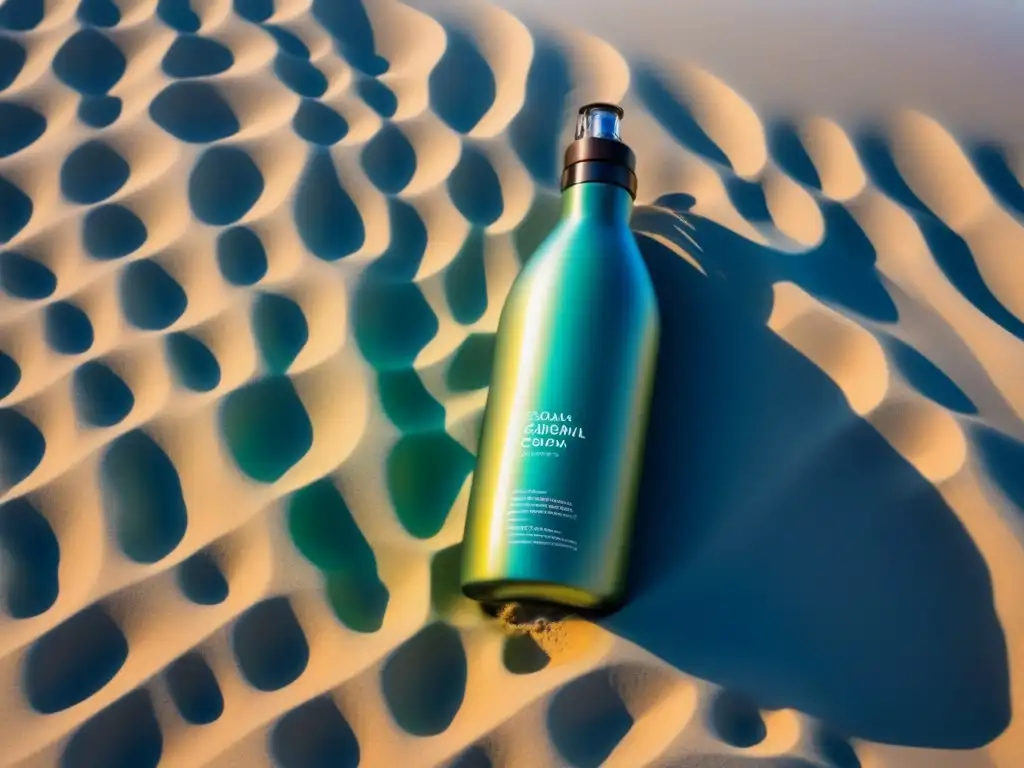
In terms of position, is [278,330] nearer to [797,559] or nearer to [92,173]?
[92,173]

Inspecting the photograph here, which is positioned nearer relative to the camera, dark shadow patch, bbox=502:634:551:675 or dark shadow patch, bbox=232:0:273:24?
dark shadow patch, bbox=502:634:551:675

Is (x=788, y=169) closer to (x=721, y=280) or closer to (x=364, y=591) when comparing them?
(x=721, y=280)

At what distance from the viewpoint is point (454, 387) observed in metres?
1.37

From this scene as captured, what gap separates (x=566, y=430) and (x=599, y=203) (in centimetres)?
32

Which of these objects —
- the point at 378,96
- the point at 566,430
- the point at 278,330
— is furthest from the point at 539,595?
the point at 378,96

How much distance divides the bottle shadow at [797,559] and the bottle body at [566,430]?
0.09 meters

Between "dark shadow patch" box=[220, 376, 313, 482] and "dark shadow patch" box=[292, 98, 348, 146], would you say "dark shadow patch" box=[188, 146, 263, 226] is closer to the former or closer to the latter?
"dark shadow patch" box=[292, 98, 348, 146]

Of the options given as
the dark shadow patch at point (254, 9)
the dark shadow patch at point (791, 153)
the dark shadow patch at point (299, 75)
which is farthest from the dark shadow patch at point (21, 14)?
the dark shadow patch at point (791, 153)

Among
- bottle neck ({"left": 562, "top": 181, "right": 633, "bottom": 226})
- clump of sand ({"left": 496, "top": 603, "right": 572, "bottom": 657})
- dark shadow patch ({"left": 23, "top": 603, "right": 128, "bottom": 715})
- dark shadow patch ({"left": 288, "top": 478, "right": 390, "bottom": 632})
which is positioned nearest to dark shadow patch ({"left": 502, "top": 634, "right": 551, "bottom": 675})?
clump of sand ({"left": 496, "top": 603, "right": 572, "bottom": 657})

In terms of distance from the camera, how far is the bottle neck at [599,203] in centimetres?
131

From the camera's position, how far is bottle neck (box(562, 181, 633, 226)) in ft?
4.30

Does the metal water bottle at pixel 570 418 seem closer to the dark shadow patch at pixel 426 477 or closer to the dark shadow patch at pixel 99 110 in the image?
the dark shadow patch at pixel 426 477

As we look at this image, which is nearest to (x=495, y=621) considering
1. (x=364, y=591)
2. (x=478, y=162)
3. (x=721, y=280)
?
(x=364, y=591)

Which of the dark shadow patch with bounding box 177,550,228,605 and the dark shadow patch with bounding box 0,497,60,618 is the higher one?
the dark shadow patch with bounding box 177,550,228,605
